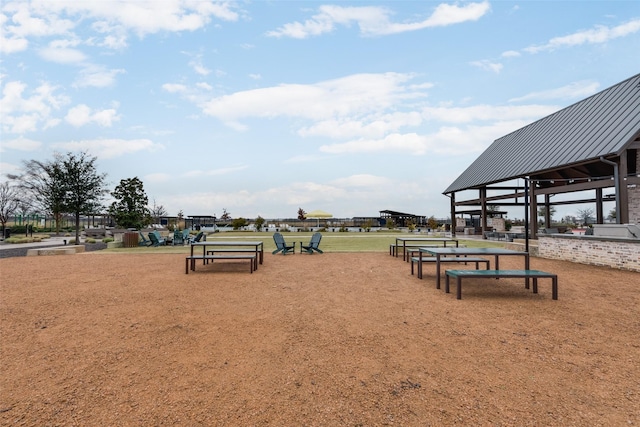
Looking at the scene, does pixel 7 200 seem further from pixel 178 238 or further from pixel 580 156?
pixel 580 156

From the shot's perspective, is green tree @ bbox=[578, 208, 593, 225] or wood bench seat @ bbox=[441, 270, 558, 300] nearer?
wood bench seat @ bbox=[441, 270, 558, 300]

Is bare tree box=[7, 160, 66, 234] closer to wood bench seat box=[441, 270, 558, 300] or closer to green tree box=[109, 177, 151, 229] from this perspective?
green tree box=[109, 177, 151, 229]

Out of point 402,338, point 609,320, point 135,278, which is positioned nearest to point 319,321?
point 402,338

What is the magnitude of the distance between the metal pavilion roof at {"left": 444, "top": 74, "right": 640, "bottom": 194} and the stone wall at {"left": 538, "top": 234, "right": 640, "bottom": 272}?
3315mm

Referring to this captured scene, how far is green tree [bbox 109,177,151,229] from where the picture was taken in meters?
22.3

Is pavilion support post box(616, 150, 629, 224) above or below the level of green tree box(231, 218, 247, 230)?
above

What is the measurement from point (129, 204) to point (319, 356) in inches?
918

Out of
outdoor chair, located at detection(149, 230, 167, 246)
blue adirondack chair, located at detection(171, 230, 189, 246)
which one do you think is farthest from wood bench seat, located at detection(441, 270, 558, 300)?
blue adirondack chair, located at detection(171, 230, 189, 246)

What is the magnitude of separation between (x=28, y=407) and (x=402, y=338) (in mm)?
3475

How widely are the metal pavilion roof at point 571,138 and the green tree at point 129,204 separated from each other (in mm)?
21651

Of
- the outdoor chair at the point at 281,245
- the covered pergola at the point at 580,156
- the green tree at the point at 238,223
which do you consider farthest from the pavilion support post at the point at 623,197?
the green tree at the point at 238,223

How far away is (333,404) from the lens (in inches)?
101

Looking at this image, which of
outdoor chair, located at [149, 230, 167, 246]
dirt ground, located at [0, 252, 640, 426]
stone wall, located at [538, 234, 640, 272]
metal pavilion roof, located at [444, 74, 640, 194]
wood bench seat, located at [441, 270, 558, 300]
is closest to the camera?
dirt ground, located at [0, 252, 640, 426]

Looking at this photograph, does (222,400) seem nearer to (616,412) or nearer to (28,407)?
(28,407)
